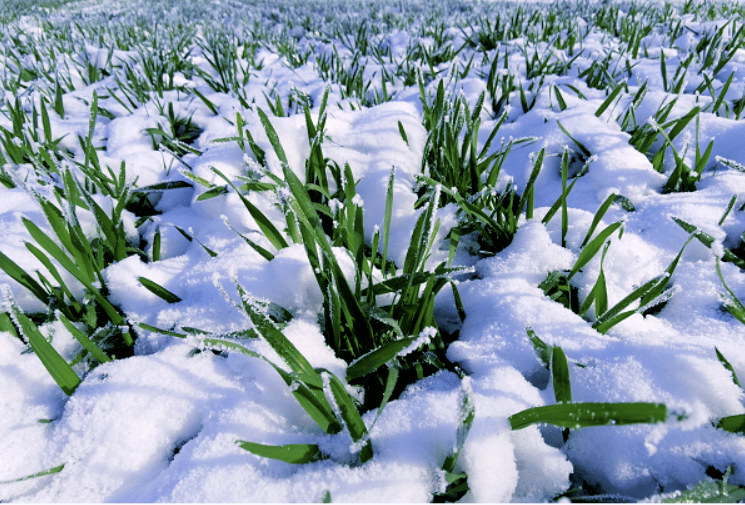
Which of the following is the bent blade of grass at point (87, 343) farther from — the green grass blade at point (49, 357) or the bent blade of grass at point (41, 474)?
the bent blade of grass at point (41, 474)

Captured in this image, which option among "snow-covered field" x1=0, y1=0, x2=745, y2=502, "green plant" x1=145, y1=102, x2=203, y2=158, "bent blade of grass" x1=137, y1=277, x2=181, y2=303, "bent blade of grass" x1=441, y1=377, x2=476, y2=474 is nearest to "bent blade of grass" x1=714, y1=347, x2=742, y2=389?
"snow-covered field" x1=0, y1=0, x2=745, y2=502

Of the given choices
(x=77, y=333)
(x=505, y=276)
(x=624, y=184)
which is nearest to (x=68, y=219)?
(x=77, y=333)

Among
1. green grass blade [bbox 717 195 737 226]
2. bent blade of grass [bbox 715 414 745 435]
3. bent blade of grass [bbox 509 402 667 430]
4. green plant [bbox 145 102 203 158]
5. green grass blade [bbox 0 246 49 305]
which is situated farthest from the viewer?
green plant [bbox 145 102 203 158]

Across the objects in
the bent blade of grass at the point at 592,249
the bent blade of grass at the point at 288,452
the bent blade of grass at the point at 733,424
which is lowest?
the bent blade of grass at the point at 288,452

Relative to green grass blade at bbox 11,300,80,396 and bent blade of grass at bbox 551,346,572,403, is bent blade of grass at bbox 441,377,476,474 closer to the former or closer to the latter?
bent blade of grass at bbox 551,346,572,403

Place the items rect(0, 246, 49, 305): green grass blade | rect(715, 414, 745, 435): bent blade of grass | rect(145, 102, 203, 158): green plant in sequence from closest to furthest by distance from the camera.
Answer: rect(715, 414, 745, 435): bent blade of grass
rect(0, 246, 49, 305): green grass blade
rect(145, 102, 203, 158): green plant

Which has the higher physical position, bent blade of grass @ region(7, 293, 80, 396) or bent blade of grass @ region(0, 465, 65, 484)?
bent blade of grass @ region(7, 293, 80, 396)

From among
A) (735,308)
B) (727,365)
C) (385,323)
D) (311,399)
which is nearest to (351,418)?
(311,399)

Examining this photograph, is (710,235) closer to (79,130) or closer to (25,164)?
(25,164)

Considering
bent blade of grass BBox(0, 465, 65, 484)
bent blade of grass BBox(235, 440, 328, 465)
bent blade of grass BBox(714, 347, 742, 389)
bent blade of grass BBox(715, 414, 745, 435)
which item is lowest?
bent blade of grass BBox(0, 465, 65, 484)

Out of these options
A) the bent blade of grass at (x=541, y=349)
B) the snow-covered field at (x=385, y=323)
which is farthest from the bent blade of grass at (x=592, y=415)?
the bent blade of grass at (x=541, y=349)
